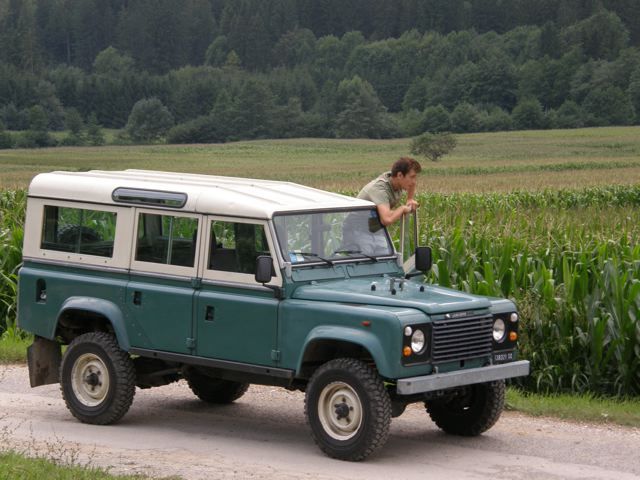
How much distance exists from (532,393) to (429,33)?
15502 centimetres

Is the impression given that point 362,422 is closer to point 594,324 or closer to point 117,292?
point 117,292

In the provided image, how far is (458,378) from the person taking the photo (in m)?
8.68

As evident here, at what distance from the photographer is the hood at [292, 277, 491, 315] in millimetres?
8703

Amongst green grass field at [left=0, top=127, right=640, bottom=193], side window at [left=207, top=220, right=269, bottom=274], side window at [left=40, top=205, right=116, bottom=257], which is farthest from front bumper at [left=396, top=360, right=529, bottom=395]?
green grass field at [left=0, top=127, right=640, bottom=193]

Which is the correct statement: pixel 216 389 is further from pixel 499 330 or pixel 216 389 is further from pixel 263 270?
pixel 499 330

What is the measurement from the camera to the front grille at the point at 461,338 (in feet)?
28.5

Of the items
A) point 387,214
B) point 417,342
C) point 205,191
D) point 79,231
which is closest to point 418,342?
point 417,342

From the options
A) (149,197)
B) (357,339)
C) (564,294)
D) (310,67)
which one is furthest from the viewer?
(310,67)

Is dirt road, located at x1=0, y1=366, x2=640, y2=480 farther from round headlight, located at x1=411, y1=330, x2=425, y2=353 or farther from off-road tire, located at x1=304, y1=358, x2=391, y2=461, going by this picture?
round headlight, located at x1=411, y1=330, x2=425, y2=353

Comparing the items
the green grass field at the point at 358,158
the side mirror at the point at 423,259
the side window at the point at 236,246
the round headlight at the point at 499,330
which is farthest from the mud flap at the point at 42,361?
the green grass field at the point at 358,158

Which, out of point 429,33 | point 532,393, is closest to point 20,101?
point 429,33

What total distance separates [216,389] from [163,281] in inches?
64.9

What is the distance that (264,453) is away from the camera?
9062mm

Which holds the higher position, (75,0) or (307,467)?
(75,0)
